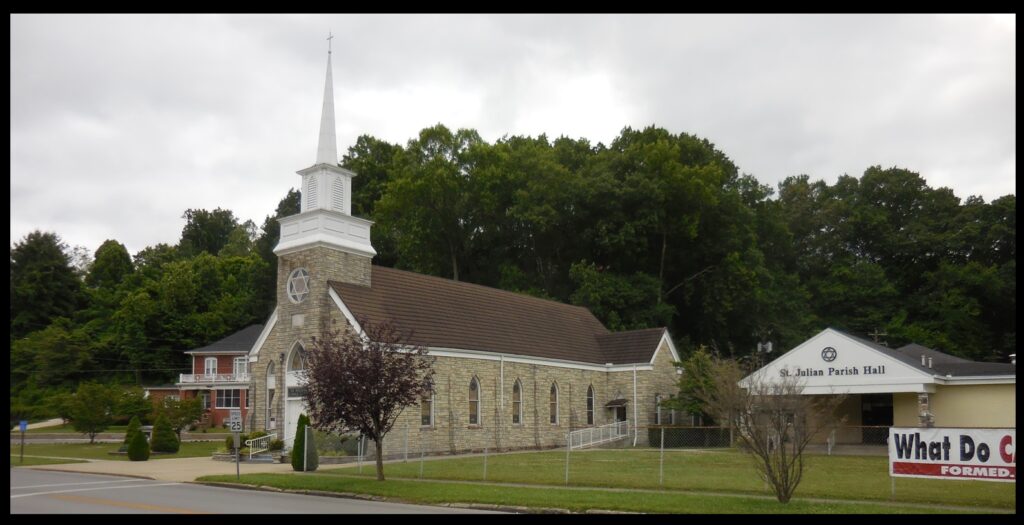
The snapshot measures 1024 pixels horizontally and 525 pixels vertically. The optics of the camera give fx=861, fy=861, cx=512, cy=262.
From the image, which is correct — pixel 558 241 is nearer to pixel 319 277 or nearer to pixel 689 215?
pixel 689 215

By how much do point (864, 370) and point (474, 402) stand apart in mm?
16900

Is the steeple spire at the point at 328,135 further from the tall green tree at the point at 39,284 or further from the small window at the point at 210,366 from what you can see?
the tall green tree at the point at 39,284

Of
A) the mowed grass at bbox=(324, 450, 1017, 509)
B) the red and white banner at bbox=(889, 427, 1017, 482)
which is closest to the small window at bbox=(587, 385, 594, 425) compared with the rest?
the mowed grass at bbox=(324, 450, 1017, 509)

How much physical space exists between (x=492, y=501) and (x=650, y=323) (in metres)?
37.2

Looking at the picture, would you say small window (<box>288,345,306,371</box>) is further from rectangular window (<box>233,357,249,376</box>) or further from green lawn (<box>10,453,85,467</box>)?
rectangular window (<box>233,357,249,376</box>)

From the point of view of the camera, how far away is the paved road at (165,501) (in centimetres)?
1722

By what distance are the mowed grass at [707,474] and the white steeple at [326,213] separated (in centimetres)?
980

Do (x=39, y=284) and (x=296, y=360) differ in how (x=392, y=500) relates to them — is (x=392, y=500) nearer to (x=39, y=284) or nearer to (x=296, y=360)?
(x=296, y=360)

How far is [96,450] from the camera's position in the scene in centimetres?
4134

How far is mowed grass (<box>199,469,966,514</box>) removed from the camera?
1712 centimetres

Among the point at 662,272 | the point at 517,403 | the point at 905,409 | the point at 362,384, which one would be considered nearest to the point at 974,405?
the point at 905,409

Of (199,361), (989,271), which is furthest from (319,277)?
(989,271)

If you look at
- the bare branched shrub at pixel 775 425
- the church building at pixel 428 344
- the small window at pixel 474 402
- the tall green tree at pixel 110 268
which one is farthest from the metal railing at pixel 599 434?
the tall green tree at pixel 110 268

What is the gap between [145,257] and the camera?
328ft
